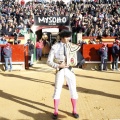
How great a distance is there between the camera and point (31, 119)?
4918mm

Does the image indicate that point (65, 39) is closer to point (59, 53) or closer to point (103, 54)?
point (59, 53)

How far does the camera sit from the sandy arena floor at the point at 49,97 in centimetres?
517

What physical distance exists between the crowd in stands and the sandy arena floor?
7276 millimetres

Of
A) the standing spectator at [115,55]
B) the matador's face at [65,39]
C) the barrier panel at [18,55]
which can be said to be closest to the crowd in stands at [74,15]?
the barrier panel at [18,55]

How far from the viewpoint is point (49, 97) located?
6.53 metres

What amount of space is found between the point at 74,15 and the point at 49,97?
1248 centimetres

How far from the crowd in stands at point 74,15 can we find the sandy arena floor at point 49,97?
23.9ft

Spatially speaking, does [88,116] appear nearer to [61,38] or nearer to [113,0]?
[61,38]

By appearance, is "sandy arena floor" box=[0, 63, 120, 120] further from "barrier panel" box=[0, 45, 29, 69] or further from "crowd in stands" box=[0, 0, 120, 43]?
"crowd in stands" box=[0, 0, 120, 43]

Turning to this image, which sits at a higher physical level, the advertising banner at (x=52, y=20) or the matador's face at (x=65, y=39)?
the advertising banner at (x=52, y=20)

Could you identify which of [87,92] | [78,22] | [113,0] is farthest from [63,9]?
[87,92]

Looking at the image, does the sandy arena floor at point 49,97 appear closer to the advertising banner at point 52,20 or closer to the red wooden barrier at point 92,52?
the red wooden barrier at point 92,52

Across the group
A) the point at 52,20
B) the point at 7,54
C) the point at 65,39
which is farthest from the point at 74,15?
the point at 65,39

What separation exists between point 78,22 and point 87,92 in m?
10.4
